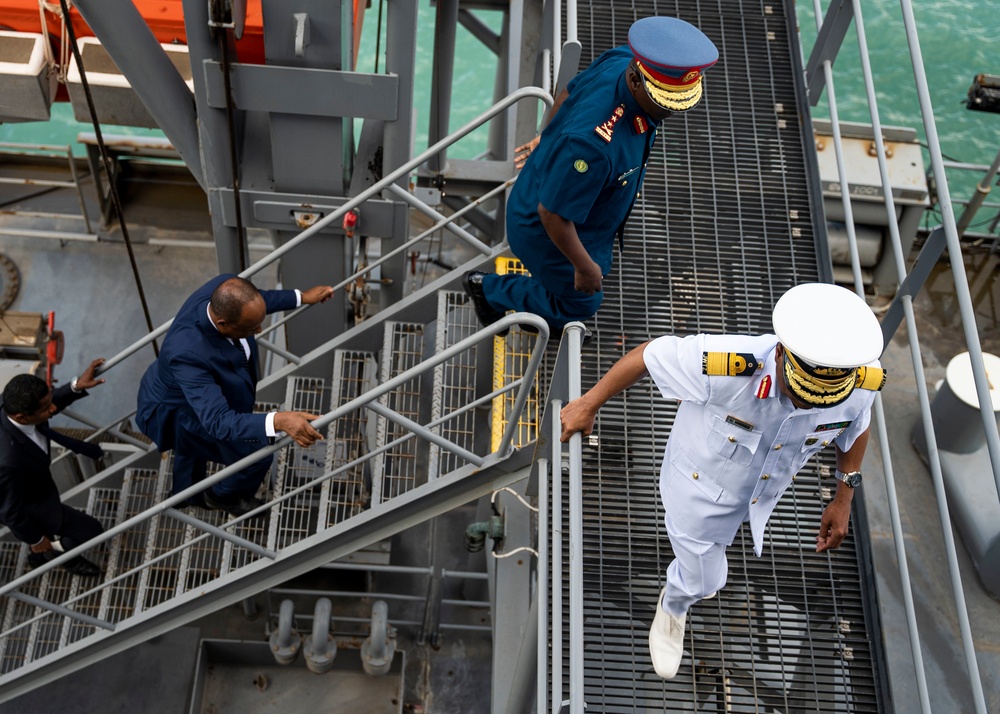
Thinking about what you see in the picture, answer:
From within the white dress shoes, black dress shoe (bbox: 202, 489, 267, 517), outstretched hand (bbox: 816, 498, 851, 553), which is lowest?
the white dress shoes

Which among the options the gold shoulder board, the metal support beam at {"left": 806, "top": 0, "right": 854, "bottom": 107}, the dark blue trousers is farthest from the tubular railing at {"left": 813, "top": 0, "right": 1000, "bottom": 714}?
the dark blue trousers

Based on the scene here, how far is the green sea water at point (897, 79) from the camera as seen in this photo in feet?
45.0

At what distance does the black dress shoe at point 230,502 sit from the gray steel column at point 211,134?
1362mm

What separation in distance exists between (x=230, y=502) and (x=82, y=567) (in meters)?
1.20

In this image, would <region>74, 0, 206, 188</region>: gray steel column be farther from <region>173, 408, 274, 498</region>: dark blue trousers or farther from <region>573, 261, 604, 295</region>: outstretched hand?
<region>573, 261, 604, 295</region>: outstretched hand

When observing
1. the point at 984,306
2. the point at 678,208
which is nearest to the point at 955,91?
the point at 984,306

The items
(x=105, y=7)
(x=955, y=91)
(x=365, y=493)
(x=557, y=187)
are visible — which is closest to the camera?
(x=557, y=187)

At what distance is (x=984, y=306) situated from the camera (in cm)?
855

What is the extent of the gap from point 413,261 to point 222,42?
4.36 metres

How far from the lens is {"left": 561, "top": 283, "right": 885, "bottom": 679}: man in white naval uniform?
10.8 ft

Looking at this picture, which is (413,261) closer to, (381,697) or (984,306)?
(381,697)

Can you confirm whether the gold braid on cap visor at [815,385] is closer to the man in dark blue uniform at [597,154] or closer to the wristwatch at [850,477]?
the wristwatch at [850,477]

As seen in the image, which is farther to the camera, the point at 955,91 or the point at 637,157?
the point at 955,91

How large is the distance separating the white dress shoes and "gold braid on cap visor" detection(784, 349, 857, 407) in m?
1.36
